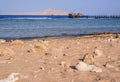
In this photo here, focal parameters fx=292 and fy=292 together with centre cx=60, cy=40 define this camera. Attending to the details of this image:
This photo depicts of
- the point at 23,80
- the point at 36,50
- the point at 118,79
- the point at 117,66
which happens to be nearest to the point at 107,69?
the point at 117,66

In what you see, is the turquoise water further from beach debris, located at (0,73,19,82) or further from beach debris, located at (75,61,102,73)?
beach debris, located at (0,73,19,82)

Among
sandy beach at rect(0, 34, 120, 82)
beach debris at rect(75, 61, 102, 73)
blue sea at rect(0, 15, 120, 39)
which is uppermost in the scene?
beach debris at rect(75, 61, 102, 73)

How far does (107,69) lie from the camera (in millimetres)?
6168

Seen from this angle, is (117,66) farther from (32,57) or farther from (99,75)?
(32,57)

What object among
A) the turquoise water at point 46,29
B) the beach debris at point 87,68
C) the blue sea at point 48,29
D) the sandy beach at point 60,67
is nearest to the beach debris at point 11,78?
the sandy beach at point 60,67

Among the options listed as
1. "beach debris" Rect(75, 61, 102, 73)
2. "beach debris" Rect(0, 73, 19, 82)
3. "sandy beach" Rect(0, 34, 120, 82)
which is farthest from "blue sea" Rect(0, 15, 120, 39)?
"beach debris" Rect(0, 73, 19, 82)

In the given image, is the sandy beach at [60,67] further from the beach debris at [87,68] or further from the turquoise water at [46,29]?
the turquoise water at [46,29]

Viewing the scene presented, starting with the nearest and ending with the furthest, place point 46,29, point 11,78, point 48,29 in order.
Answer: point 11,78 < point 46,29 < point 48,29

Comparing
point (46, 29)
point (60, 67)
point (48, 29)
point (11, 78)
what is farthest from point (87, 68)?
point (48, 29)

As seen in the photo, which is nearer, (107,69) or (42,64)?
(107,69)

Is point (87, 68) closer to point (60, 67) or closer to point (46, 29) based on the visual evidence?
point (60, 67)

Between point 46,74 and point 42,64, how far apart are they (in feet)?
3.36

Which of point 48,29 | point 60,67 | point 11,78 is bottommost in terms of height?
point 48,29

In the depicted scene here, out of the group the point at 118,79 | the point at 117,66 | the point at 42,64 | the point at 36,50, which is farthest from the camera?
the point at 36,50
